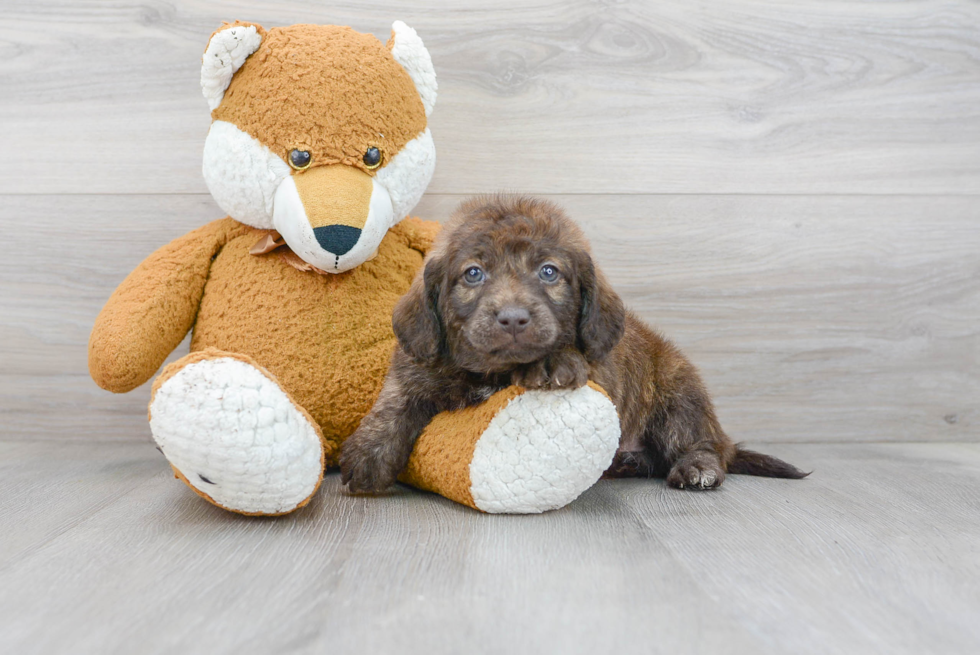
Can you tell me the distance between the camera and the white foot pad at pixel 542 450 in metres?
1.62

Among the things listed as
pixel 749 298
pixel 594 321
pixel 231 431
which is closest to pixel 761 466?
pixel 749 298

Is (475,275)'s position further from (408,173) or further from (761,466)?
(761,466)

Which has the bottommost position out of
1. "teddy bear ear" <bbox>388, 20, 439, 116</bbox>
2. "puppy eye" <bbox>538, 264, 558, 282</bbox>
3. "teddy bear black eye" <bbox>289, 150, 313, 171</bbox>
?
"puppy eye" <bbox>538, 264, 558, 282</bbox>

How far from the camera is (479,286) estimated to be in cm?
168

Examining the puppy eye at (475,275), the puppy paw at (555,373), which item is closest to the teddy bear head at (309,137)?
the puppy eye at (475,275)

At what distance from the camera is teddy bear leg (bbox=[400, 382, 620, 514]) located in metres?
1.62

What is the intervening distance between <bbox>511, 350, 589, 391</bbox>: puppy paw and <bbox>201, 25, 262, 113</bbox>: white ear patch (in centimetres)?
105

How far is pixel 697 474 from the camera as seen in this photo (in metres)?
2.00

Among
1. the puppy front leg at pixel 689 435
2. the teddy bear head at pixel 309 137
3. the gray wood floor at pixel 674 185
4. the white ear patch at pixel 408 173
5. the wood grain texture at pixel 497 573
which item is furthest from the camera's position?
the gray wood floor at pixel 674 185

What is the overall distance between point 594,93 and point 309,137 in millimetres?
1078

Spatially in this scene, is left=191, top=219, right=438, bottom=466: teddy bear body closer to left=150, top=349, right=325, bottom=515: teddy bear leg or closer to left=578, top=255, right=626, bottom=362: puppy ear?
left=150, top=349, right=325, bottom=515: teddy bear leg

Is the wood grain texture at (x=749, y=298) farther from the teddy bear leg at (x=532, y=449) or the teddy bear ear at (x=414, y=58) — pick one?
the teddy bear leg at (x=532, y=449)

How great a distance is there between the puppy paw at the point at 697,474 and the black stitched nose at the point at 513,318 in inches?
29.2

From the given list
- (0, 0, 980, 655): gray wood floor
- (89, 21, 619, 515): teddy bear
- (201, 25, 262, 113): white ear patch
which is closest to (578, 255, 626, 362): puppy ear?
(89, 21, 619, 515): teddy bear
